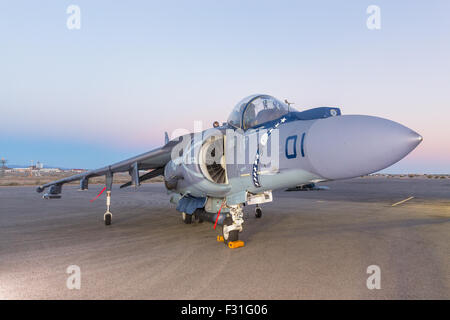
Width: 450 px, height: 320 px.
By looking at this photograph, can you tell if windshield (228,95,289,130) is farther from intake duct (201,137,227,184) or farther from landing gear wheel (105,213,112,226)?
landing gear wheel (105,213,112,226)

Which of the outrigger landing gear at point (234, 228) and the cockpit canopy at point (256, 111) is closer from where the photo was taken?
the cockpit canopy at point (256, 111)

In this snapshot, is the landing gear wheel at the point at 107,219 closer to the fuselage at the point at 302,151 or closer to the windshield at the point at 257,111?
the fuselage at the point at 302,151

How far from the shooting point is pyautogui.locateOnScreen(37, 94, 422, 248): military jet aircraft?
3350mm

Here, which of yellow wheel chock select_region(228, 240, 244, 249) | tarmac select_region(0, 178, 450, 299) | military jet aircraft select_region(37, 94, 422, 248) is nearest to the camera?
military jet aircraft select_region(37, 94, 422, 248)

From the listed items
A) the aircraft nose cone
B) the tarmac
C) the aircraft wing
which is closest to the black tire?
the tarmac

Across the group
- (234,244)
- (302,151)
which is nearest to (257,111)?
(302,151)

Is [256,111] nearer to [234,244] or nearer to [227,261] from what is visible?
[234,244]

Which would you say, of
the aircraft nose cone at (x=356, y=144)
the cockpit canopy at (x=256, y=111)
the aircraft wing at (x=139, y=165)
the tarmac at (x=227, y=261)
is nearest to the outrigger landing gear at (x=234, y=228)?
the tarmac at (x=227, y=261)

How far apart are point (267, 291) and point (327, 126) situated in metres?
2.34

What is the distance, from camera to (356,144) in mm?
3381

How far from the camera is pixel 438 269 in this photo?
4426mm

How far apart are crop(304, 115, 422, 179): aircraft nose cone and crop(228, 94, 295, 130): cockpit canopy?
1701 millimetres

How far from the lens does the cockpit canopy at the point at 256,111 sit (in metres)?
5.51

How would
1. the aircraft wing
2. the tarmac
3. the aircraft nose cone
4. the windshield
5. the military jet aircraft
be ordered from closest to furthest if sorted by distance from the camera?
1. the aircraft nose cone
2. the military jet aircraft
3. the tarmac
4. the windshield
5. the aircraft wing
